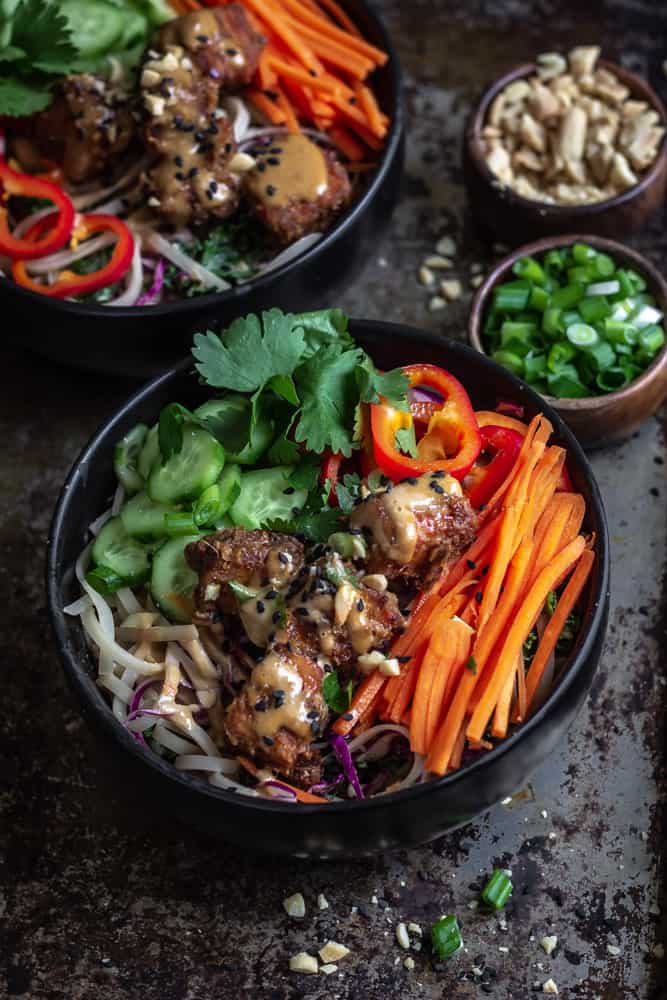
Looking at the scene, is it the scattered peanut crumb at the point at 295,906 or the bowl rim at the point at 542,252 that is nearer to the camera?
the scattered peanut crumb at the point at 295,906

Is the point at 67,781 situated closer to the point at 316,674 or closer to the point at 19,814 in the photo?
the point at 19,814

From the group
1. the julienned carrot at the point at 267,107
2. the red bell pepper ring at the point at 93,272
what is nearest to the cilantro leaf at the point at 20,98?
the red bell pepper ring at the point at 93,272

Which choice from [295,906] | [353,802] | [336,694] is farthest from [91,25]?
[295,906]

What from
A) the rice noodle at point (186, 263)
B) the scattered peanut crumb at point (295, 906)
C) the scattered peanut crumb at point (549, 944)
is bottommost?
the scattered peanut crumb at point (295, 906)

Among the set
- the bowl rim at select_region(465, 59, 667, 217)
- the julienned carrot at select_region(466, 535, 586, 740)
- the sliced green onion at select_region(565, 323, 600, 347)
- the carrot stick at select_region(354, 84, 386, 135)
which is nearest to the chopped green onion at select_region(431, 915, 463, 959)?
the julienned carrot at select_region(466, 535, 586, 740)

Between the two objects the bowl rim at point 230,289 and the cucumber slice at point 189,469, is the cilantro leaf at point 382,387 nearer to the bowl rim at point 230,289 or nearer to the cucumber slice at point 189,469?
the cucumber slice at point 189,469

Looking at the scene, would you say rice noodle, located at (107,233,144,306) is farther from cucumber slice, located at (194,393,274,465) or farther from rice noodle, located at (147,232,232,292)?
cucumber slice, located at (194,393,274,465)
